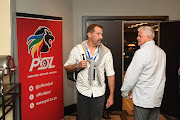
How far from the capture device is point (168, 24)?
13.1 ft

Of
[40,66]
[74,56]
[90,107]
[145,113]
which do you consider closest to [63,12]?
[40,66]

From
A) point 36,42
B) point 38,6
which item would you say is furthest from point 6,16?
point 38,6

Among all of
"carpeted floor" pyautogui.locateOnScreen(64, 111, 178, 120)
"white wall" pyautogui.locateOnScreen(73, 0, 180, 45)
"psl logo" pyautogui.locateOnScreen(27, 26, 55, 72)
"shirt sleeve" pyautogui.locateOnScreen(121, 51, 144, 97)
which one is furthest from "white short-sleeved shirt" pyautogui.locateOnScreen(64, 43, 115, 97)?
"white wall" pyautogui.locateOnScreen(73, 0, 180, 45)

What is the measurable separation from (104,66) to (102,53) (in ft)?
0.58

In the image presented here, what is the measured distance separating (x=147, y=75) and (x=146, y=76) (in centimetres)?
2

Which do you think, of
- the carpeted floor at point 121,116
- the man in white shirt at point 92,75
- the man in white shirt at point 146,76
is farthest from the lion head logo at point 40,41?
the carpeted floor at point 121,116

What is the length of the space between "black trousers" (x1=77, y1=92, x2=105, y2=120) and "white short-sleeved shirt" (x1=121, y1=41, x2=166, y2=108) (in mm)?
416

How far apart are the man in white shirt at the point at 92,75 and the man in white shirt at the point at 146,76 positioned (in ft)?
1.03

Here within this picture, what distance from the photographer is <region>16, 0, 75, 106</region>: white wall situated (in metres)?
3.13

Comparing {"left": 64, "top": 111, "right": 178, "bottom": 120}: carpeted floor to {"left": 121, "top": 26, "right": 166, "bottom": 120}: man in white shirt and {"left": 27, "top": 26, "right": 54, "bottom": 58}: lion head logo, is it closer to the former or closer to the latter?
{"left": 27, "top": 26, "right": 54, "bottom": 58}: lion head logo

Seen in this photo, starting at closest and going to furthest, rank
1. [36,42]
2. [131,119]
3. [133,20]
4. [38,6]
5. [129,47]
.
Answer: [36,42] < [38,6] < [131,119] < [133,20] < [129,47]

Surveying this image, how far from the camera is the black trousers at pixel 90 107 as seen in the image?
237 centimetres

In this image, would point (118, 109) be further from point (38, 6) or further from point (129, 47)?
point (129, 47)

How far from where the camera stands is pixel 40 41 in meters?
3.10
